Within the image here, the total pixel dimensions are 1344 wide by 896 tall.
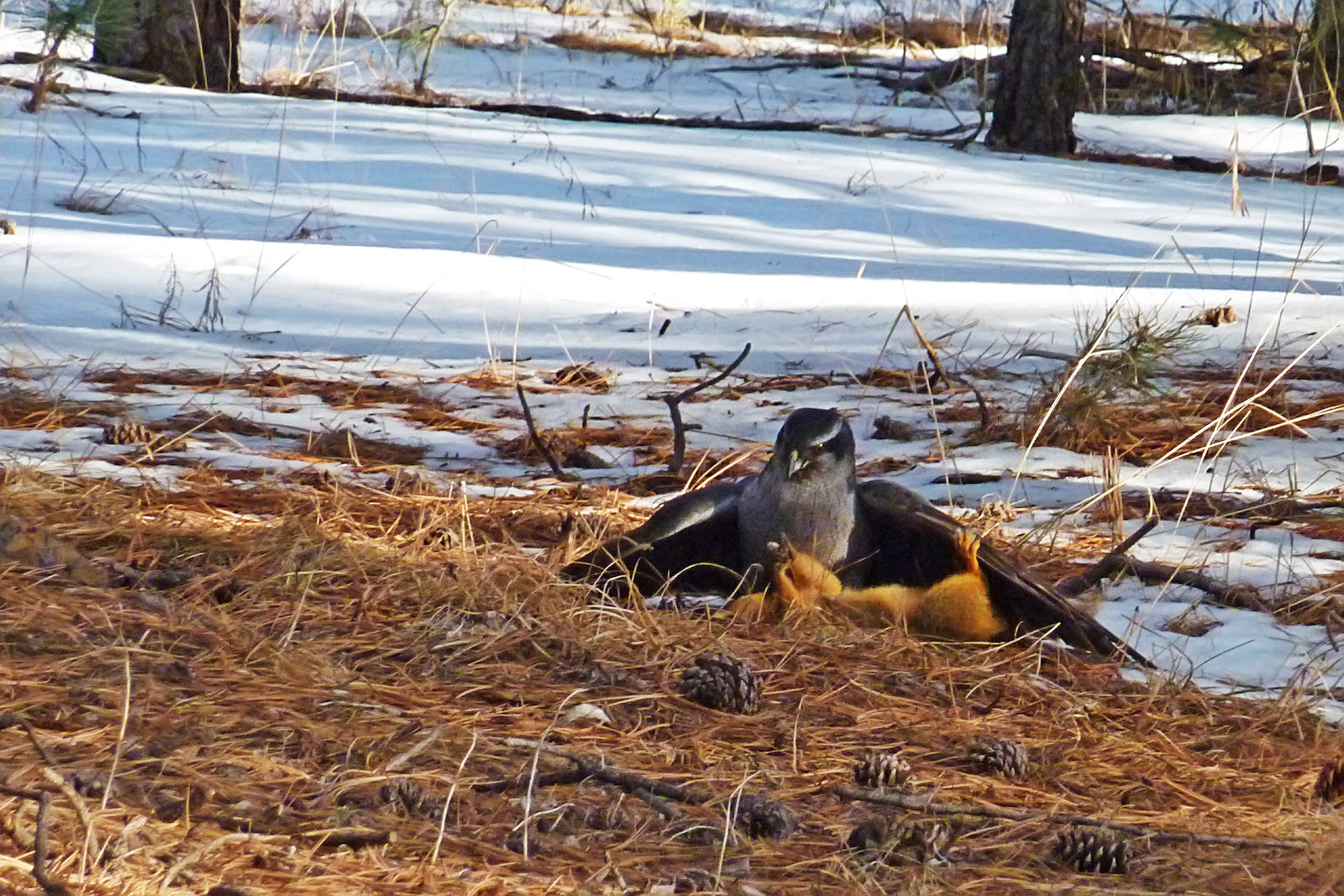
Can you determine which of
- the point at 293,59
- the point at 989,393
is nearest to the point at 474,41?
the point at 293,59

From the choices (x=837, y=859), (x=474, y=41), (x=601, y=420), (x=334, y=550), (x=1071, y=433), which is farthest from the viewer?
(x=474, y=41)

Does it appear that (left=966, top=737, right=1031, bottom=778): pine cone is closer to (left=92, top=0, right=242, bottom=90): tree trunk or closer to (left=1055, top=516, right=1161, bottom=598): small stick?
(left=1055, top=516, right=1161, bottom=598): small stick

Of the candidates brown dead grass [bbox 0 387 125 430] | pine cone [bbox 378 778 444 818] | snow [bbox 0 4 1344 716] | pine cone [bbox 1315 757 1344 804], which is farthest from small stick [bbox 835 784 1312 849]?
brown dead grass [bbox 0 387 125 430]

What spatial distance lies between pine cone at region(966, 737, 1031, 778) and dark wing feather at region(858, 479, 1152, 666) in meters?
0.56

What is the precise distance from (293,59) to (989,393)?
11264 mm

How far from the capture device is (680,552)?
3.04 m

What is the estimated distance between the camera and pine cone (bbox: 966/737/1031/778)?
2.05 m

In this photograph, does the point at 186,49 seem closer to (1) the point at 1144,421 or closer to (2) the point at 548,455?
(2) the point at 548,455

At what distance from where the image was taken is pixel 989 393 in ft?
15.6

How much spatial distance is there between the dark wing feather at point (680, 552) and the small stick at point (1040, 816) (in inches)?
33.8

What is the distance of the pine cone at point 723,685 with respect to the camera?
2229mm

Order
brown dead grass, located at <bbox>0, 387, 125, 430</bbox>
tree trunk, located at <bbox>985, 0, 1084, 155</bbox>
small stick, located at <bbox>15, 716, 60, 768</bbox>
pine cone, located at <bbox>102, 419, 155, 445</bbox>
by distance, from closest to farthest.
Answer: small stick, located at <bbox>15, 716, 60, 768</bbox>, pine cone, located at <bbox>102, 419, 155, 445</bbox>, brown dead grass, located at <bbox>0, 387, 125, 430</bbox>, tree trunk, located at <bbox>985, 0, 1084, 155</bbox>

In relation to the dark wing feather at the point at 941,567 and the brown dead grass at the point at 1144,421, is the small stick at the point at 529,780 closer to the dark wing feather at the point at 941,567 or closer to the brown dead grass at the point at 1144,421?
the dark wing feather at the point at 941,567

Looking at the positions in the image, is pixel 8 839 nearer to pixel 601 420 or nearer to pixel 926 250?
pixel 601 420
